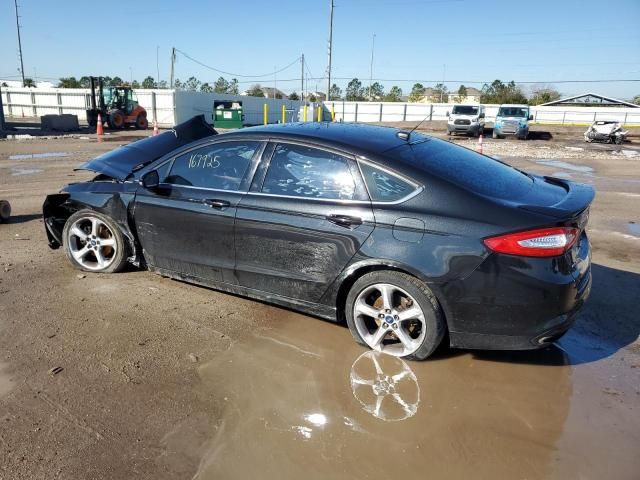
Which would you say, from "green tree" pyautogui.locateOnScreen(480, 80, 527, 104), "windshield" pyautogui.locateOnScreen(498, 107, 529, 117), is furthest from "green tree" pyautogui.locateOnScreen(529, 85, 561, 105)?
"windshield" pyautogui.locateOnScreen(498, 107, 529, 117)

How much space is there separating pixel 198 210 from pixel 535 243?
2591 mm

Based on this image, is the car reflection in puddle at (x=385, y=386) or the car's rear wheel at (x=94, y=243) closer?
the car reflection in puddle at (x=385, y=386)

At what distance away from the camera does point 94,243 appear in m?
4.93

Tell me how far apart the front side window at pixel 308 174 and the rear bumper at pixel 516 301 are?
3.45 feet

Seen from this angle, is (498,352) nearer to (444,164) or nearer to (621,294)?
(444,164)

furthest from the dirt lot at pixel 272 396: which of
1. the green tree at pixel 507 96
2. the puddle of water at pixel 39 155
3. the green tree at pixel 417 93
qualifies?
the green tree at pixel 417 93

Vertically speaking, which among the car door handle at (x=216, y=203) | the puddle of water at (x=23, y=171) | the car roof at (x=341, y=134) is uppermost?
the car roof at (x=341, y=134)

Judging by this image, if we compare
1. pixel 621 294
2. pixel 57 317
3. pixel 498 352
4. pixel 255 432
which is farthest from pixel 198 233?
pixel 621 294

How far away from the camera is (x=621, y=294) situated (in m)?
4.68

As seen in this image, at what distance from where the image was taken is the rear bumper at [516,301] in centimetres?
300

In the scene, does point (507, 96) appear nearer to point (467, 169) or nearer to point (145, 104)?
point (145, 104)

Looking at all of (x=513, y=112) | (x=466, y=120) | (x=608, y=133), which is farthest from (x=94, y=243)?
(x=513, y=112)

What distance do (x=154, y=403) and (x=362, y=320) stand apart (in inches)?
58.8

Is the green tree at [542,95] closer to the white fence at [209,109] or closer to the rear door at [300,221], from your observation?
the white fence at [209,109]
